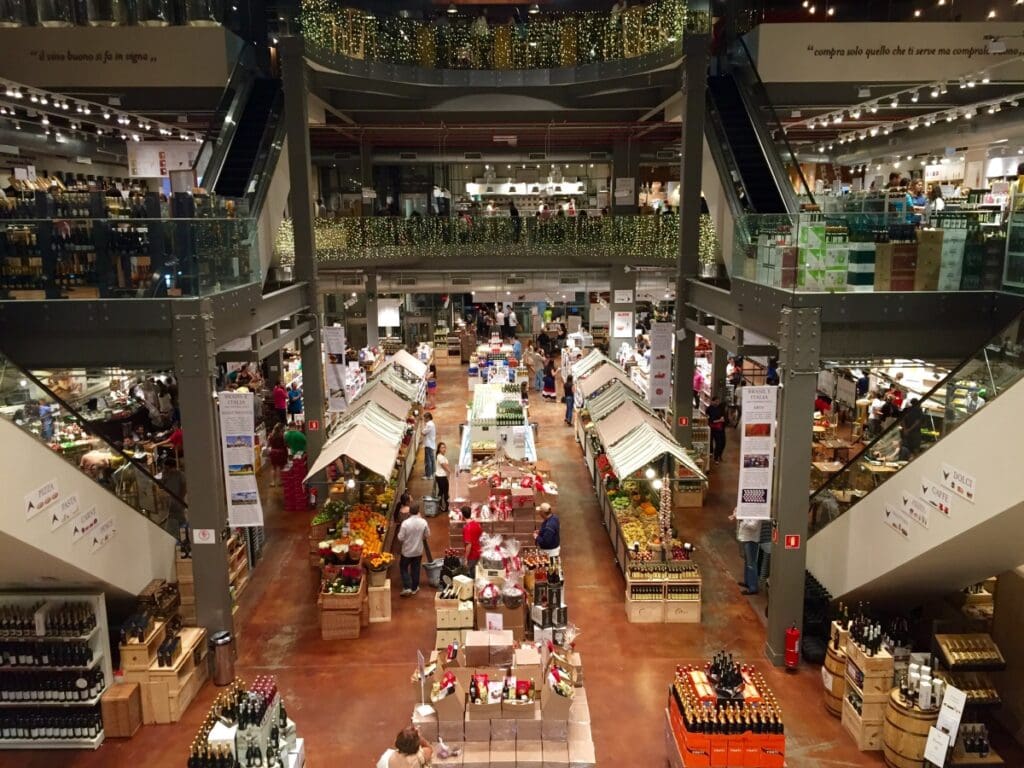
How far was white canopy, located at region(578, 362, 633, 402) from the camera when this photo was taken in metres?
16.8

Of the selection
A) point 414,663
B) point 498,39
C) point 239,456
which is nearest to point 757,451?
point 414,663

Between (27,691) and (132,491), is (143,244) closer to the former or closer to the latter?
(132,491)

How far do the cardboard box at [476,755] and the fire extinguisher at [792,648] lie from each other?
13.5 feet

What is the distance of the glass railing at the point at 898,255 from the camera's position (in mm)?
8680

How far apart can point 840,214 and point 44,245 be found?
8.86 metres

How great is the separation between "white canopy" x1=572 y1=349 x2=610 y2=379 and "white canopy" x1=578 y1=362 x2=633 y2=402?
68 cm

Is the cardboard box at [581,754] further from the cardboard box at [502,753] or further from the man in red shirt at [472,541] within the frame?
the man in red shirt at [472,541]

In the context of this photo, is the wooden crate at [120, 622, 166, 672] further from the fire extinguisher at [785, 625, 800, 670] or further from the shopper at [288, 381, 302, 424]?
the shopper at [288, 381, 302, 424]

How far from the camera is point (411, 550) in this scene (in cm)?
1107

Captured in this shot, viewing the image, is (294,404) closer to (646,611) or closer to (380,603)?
(380,603)

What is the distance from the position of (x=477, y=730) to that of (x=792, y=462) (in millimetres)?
4677

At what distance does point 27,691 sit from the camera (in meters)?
8.05

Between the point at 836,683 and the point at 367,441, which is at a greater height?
the point at 367,441

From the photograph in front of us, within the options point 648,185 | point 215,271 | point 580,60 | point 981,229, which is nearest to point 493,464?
point 215,271
